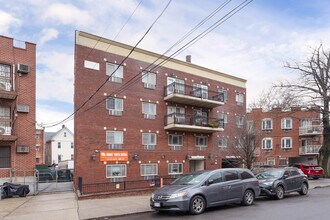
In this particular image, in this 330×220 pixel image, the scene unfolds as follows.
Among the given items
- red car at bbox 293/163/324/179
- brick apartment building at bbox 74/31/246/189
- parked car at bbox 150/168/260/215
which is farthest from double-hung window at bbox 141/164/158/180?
red car at bbox 293/163/324/179

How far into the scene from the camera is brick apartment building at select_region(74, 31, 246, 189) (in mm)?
24183

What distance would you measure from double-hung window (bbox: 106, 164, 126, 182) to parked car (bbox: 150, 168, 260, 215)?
1288 centimetres

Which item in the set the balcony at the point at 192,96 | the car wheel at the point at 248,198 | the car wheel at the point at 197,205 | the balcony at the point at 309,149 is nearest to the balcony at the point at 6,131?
the balcony at the point at 192,96

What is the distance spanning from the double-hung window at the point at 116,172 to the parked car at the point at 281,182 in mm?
12240

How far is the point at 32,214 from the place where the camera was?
40.4 feet

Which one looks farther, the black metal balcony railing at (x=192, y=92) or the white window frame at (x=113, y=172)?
→ the black metal balcony railing at (x=192, y=92)

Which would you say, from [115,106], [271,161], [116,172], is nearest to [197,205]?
[116,172]

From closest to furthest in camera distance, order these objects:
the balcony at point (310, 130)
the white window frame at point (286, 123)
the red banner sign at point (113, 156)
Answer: the red banner sign at point (113, 156), the balcony at point (310, 130), the white window frame at point (286, 123)

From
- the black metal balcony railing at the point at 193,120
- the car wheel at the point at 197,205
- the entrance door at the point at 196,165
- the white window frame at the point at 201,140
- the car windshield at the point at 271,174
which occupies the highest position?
the black metal balcony railing at the point at 193,120

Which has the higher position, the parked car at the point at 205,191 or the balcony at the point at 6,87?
the balcony at the point at 6,87

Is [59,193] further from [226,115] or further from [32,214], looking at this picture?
[226,115]

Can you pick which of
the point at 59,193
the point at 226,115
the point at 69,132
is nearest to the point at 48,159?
the point at 69,132

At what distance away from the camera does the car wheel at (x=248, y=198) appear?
13.0 metres

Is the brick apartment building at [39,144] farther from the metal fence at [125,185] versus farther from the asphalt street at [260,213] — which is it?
the asphalt street at [260,213]
